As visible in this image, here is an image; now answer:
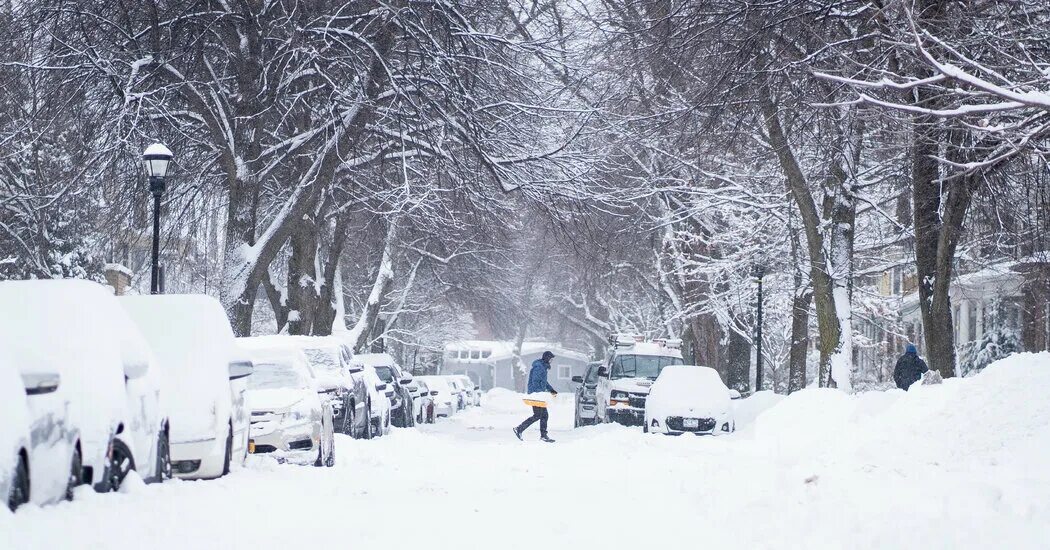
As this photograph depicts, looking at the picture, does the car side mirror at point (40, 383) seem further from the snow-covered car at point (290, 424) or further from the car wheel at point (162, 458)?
the snow-covered car at point (290, 424)

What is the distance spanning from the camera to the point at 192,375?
13203mm

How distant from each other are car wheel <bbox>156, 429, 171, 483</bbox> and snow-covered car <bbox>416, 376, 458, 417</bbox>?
3689 centimetres

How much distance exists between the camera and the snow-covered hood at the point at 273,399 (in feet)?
55.0

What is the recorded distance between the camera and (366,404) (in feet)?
79.8

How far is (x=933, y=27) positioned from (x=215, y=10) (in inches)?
511

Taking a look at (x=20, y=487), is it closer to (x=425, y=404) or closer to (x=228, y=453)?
(x=228, y=453)

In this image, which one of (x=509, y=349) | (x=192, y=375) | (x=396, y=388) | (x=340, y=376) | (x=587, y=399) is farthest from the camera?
(x=509, y=349)

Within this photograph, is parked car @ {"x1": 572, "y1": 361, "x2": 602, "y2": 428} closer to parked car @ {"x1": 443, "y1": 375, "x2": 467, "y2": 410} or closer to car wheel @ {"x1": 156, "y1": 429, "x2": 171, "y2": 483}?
car wheel @ {"x1": 156, "y1": 429, "x2": 171, "y2": 483}

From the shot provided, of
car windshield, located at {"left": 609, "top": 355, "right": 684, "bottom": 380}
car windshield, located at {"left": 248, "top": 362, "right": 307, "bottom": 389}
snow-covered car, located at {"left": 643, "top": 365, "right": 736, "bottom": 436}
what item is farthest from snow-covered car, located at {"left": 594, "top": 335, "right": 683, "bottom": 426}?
car windshield, located at {"left": 248, "top": 362, "right": 307, "bottom": 389}

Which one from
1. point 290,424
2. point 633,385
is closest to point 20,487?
point 290,424

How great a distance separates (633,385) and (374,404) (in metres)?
6.96

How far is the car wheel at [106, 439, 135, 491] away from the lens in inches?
375

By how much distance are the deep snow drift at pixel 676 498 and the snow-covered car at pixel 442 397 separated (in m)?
32.1

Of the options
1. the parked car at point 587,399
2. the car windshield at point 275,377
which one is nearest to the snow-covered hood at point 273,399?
the car windshield at point 275,377
